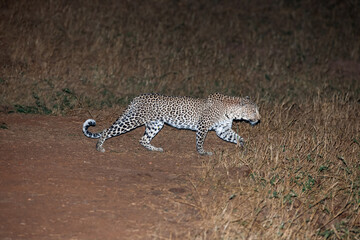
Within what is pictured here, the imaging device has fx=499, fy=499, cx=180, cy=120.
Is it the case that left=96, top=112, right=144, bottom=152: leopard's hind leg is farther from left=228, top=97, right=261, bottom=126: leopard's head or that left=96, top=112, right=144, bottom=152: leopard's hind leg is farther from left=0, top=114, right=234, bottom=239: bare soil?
left=228, top=97, right=261, bottom=126: leopard's head

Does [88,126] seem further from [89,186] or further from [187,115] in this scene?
[89,186]

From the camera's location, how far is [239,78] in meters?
13.9

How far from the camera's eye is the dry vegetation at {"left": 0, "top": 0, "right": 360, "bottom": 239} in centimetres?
666

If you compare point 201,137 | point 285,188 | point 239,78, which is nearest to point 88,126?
point 201,137

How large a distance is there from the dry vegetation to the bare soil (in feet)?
1.23

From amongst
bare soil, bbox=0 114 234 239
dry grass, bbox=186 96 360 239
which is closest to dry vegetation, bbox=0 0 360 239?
dry grass, bbox=186 96 360 239

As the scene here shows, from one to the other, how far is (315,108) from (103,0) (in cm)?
984

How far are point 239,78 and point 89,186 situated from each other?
8.09 m

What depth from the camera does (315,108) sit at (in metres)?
11.3

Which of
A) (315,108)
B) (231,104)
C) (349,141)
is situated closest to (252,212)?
(231,104)

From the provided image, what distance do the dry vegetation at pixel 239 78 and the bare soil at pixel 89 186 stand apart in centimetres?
37

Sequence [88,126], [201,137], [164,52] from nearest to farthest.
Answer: [88,126] → [201,137] → [164,52]

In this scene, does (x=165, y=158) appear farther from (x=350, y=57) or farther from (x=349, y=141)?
(x=350, y=57)

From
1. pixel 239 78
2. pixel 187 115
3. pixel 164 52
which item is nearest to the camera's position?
pixel 187 115
